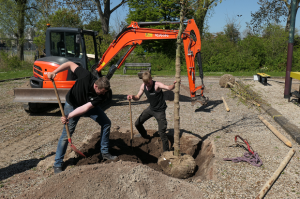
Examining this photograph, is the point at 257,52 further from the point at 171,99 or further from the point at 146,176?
the point at 146,176

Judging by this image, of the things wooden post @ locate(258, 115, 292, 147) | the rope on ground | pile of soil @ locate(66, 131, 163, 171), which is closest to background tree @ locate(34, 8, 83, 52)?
pile of soil @ locate(66, 131, 163, 171)

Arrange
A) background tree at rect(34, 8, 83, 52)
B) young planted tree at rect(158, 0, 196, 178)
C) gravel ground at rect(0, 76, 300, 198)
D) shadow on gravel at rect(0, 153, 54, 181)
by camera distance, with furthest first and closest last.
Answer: background tree at rect(34, 8, 83, 52) → shadow on gravel at rect(0, 153, 54, 181) → young planted tree at rect(158, 0, 196, 178) → gravel ground at rect(0, 76, 300, 198)

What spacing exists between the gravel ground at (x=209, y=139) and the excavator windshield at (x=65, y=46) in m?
2.16

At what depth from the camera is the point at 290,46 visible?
32.6 ft

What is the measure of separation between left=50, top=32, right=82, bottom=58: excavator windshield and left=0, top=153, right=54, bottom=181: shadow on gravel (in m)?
4.68

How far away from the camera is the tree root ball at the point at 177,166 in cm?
437

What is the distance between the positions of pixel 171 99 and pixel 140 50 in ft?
51.2

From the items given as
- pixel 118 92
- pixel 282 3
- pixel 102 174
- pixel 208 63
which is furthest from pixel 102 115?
pixel 282 3

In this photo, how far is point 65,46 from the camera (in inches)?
346

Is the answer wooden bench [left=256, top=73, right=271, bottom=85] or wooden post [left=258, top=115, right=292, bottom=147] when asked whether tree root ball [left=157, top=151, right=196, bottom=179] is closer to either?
wooden post [left=258, top=115, right=292, bottom=147]

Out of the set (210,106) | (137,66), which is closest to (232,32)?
(137,66)

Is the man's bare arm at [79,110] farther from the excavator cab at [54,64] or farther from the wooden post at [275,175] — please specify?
the excavator cab at [54,64]

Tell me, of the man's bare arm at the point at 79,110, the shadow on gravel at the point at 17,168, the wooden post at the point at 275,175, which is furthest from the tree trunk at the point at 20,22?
the wooden post at the point at 275,175

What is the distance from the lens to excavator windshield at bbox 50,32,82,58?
8680 millimetres
